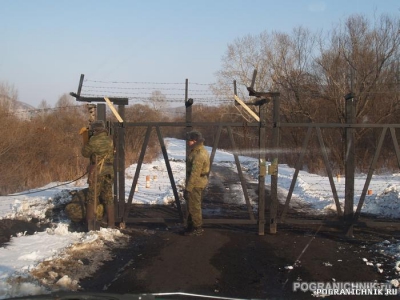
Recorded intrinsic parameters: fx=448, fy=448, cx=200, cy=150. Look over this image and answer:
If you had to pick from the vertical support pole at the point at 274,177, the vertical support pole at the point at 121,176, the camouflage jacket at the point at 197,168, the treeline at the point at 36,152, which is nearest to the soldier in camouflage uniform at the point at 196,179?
the camouflage jacket at the point at 197,168

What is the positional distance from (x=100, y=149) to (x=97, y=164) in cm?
31

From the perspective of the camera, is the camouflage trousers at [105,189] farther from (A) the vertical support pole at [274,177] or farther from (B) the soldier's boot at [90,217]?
(A) the vertical support pole at [274,177]

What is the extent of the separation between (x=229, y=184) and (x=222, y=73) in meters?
28.2

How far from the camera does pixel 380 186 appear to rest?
16906 millimetres

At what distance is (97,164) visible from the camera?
8.95 m

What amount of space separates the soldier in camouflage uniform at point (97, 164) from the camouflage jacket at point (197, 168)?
1.69 m

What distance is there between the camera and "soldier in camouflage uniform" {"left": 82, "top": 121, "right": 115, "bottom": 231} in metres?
8.90

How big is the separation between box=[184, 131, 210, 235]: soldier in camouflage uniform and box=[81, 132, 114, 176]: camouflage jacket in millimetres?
1653

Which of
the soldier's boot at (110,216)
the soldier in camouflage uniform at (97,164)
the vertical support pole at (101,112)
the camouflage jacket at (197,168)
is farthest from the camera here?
the vertical support pole at (101,112)

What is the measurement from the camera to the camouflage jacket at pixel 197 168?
8797 millimetres

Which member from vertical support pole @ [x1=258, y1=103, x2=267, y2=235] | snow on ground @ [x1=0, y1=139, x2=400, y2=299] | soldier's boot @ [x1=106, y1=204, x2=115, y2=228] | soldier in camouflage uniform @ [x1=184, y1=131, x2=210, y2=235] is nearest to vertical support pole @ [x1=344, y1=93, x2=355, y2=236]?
snow on ground @ [x1=0, y1=139, x2=400, y2=299]

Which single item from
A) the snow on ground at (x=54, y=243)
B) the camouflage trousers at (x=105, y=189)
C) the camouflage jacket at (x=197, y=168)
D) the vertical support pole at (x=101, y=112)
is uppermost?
the vertical support pole at (x=101, y=112)

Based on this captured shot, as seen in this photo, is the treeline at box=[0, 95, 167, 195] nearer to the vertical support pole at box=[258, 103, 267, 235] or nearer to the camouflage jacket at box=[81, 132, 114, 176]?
the camouflage jacket at box=[81, 132, 114, 176]

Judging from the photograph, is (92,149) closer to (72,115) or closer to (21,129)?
(21,129)
